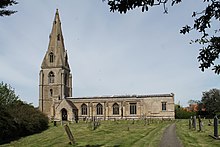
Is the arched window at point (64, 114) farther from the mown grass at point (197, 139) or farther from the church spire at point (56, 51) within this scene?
the mown grass at point (197, 139)

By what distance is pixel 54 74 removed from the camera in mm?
74438

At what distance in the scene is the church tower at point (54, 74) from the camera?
73.0 meters

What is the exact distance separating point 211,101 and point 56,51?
3960 centimetres

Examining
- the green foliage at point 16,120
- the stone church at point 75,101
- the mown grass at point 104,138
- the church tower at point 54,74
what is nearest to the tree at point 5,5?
the mown grass at point 104,138

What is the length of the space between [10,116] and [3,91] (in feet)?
39.9

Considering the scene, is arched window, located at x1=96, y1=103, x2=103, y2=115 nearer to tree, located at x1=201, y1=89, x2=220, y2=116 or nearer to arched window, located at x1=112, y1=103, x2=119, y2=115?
arched window, located at x1=112, y1=103, x2=119, y2=115

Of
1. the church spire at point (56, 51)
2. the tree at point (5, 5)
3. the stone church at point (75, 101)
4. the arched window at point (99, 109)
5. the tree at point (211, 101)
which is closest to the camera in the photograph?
the tree at point (5, 5)

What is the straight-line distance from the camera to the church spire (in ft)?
245

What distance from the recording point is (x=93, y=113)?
66.2 metres

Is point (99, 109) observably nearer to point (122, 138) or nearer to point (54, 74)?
point (54, 74)

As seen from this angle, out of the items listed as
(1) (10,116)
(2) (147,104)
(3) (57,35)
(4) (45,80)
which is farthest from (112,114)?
(1) (10,116)

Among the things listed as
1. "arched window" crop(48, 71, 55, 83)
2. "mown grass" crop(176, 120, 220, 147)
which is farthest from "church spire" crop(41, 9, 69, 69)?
"mown grass" crop(176, 120, 220, 147)

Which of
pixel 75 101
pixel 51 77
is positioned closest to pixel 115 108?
pixel 75 101

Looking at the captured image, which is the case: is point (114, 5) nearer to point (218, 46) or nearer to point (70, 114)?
point (218, 46)
